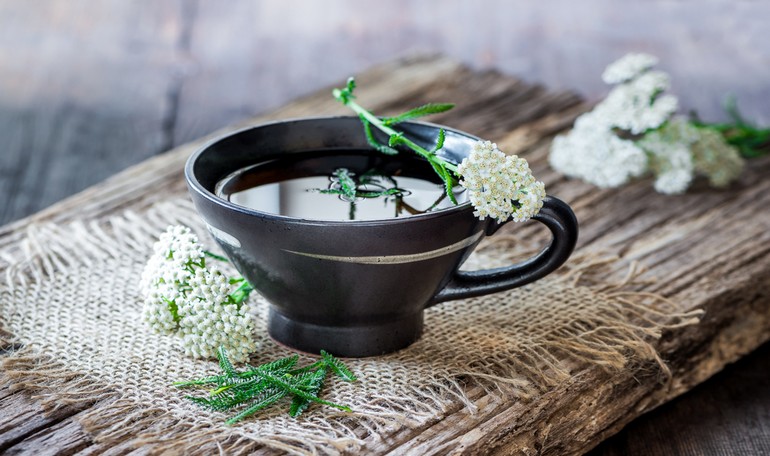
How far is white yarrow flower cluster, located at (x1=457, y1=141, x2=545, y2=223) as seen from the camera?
28.6 inches

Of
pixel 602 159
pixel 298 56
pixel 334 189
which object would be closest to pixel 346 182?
pixel 334 189

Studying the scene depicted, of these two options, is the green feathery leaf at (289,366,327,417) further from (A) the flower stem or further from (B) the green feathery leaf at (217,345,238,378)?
(A) the flower stem

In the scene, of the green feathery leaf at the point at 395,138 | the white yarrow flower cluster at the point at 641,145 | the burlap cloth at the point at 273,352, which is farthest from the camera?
the white yarrow flower cluster at the point at 641,145

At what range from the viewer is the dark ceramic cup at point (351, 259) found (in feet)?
2.36

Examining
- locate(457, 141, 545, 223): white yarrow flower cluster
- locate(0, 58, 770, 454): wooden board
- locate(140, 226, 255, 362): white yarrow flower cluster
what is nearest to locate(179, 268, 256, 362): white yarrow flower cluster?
locate(140, 226, 255, 362): white yarrow flower cluster

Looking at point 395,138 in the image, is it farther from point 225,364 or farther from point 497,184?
point 225,364

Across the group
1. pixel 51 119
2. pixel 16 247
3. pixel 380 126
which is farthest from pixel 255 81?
pixel 380 126

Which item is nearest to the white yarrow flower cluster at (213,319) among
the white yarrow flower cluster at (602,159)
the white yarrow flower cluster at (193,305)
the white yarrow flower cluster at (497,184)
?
the white yarrow flower cluster at (193,305)

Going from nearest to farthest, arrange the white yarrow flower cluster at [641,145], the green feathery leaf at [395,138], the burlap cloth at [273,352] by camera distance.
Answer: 1. the burlap cloth at [273,352]
2. the green feathery leaf at [395,138]
3. the white yarrow flower cluster at [641,145]

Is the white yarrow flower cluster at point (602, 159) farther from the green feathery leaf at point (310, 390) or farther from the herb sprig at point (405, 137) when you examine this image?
the green feathery leaf at point (310, 390)

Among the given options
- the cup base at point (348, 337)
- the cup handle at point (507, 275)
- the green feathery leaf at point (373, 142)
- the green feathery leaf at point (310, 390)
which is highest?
the green feathery leaf at point (373, 142)

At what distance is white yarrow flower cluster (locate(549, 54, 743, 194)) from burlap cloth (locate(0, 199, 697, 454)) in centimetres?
25

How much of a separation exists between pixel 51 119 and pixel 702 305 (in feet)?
4.17

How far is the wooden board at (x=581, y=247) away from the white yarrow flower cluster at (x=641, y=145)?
0.02m
